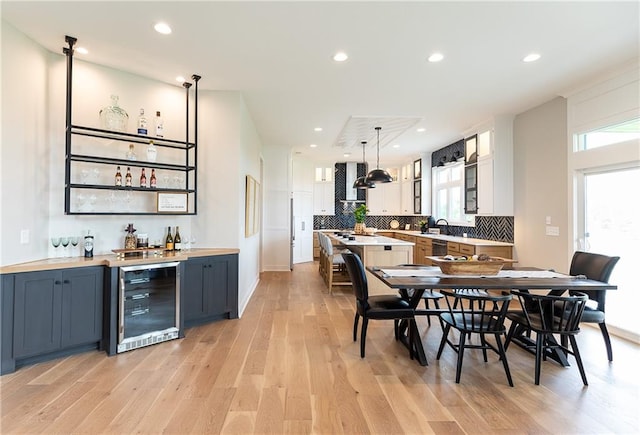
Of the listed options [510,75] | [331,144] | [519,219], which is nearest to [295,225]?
[331,144]

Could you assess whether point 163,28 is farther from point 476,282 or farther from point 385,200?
point 385,200

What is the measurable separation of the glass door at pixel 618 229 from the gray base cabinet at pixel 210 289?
4.34 metres

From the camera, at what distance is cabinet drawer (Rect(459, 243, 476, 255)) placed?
17.6 ft

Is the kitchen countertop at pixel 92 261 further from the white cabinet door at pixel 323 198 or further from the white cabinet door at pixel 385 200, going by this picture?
the white cabinet door at pixel 385 200

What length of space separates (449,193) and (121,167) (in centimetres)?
656

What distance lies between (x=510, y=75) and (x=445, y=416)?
357 cm

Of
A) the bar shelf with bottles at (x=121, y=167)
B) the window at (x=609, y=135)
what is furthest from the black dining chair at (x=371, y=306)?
the window at (x=609, y=135)

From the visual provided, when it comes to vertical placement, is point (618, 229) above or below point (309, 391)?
above

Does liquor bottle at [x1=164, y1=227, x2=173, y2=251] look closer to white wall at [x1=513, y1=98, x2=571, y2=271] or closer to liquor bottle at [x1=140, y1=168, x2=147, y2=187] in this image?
liquor bottle at [x1=140, y1=168, x2=147, y2=187]

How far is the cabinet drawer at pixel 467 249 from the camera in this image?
5.36 m

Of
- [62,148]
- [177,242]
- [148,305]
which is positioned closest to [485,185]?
[177,242]

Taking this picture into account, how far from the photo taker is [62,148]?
3318 millimetres

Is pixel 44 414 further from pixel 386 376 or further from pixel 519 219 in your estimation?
pixel 519 219

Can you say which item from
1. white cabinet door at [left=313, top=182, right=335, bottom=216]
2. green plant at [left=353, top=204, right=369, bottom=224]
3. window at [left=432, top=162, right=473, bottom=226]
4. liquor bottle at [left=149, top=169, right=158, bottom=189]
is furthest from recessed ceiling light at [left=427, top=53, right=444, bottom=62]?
white cabinet door at [left=313, top=182, right=335, bottom=216]
